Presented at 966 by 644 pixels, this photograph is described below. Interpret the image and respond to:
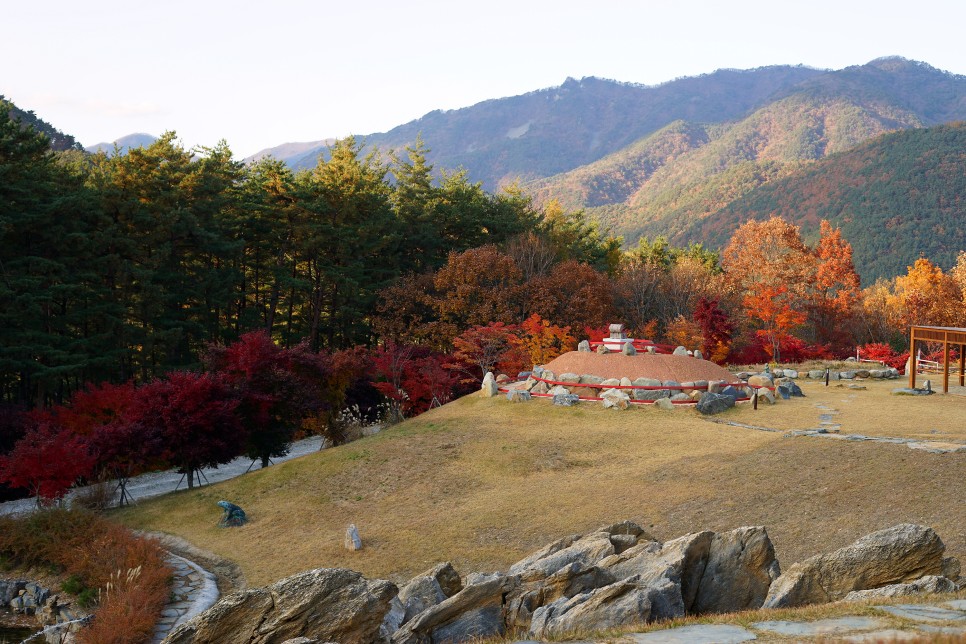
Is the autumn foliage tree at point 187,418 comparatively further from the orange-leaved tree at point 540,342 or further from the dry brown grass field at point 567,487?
the orange-leaved tree at point 540,342

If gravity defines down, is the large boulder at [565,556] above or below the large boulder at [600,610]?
below

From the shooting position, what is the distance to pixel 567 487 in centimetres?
1473

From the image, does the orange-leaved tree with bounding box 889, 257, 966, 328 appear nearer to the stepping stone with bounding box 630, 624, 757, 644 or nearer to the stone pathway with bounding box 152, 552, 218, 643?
the stone pathway with bounding box 152, 552, 218, 643

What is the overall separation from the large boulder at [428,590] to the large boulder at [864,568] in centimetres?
357

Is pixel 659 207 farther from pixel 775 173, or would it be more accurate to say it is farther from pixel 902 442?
pixel 902 442

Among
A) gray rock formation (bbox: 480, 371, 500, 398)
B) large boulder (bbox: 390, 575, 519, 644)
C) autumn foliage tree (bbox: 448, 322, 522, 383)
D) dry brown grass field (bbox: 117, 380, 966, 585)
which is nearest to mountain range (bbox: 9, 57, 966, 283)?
autumn foliage tree (bbox: 448, 322, 522, 383)

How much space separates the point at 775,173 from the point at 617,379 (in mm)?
85121

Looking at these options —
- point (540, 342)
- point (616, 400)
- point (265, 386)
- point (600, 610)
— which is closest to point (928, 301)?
point (540, 342)

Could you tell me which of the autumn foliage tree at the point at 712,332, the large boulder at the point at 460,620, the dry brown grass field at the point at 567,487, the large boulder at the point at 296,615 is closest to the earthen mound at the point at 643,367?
the dry brown grass field at the point at 567,487

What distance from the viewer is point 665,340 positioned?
1379 inches

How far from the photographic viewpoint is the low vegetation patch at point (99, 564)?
11.4m

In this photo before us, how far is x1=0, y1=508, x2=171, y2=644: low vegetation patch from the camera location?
37.5 feet

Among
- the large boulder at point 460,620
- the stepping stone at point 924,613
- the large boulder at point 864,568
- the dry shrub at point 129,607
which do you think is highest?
the stepping stone at point 924,613

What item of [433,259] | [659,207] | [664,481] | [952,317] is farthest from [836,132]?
[664,481]
